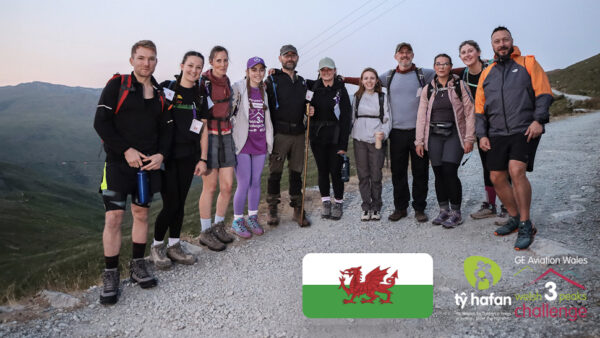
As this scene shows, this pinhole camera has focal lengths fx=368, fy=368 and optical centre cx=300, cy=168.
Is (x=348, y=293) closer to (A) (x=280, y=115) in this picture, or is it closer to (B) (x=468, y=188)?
(A) (x=280, y=115)

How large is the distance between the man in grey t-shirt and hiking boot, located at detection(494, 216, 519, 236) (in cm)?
160

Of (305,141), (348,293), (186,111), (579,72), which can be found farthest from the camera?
(579,72)

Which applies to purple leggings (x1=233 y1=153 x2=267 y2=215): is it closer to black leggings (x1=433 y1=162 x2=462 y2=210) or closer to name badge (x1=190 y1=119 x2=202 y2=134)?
name badge (x1=190 y1=119 x2=202 y2=134)

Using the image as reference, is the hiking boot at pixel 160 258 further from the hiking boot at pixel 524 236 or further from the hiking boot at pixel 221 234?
the hiking boot at pixel 524 236

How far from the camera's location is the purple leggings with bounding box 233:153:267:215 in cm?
747

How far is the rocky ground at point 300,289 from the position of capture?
14.4 feet

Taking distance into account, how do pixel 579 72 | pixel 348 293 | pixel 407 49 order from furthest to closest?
pixel 579 72
pixel 407 49
pixel 348 293

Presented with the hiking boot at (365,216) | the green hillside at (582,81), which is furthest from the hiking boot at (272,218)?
the green hillside at (582,81)

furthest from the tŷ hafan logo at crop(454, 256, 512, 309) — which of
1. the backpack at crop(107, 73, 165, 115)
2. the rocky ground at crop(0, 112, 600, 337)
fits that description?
the backpack at crop(107, 73, 165, 115)

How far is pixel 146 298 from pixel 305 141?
4.49 meters

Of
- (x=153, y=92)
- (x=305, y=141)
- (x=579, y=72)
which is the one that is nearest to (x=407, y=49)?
(x=305, y=141)

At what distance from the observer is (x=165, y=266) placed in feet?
20.8

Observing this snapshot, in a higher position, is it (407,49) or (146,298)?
(407,49)

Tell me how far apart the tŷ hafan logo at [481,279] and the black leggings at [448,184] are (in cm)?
→ 177
